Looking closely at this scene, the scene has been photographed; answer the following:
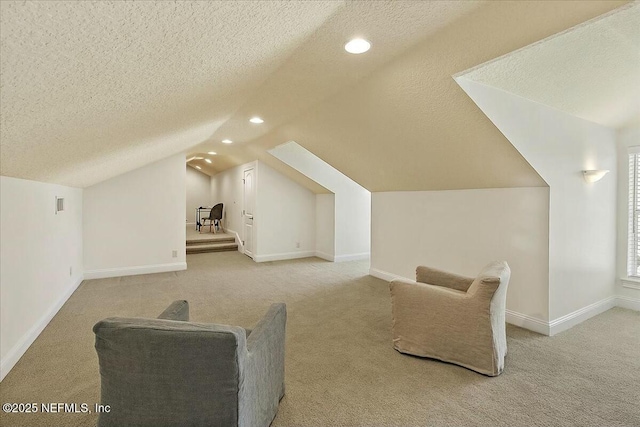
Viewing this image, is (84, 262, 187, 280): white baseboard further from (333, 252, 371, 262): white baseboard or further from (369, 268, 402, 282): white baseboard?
(369, 268, 402, 282): white baseboard

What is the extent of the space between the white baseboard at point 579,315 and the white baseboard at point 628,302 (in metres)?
0.05

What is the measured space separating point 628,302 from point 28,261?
6125 mm

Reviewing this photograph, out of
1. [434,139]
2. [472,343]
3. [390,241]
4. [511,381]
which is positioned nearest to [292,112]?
[434,139]

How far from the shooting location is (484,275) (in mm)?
2344

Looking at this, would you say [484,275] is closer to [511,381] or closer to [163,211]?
[511,381]

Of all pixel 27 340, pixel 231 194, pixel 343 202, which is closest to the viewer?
pixel 27 340

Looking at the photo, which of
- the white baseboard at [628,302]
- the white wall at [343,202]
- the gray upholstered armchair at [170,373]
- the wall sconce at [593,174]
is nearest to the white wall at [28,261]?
the gray upholstered armchair at [170,373]

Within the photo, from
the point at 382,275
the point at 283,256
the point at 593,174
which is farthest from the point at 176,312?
the point at 283,256

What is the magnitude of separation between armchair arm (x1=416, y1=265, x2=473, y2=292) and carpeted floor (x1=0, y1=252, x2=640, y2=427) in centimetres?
62

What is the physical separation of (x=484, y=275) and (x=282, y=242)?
16.2 feet

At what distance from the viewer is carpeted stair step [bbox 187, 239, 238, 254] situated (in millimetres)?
7345

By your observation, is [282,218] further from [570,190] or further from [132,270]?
[570,190]

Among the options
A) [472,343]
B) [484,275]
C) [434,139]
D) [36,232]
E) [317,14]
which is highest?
[317,14]

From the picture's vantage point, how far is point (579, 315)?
3.29 meters
